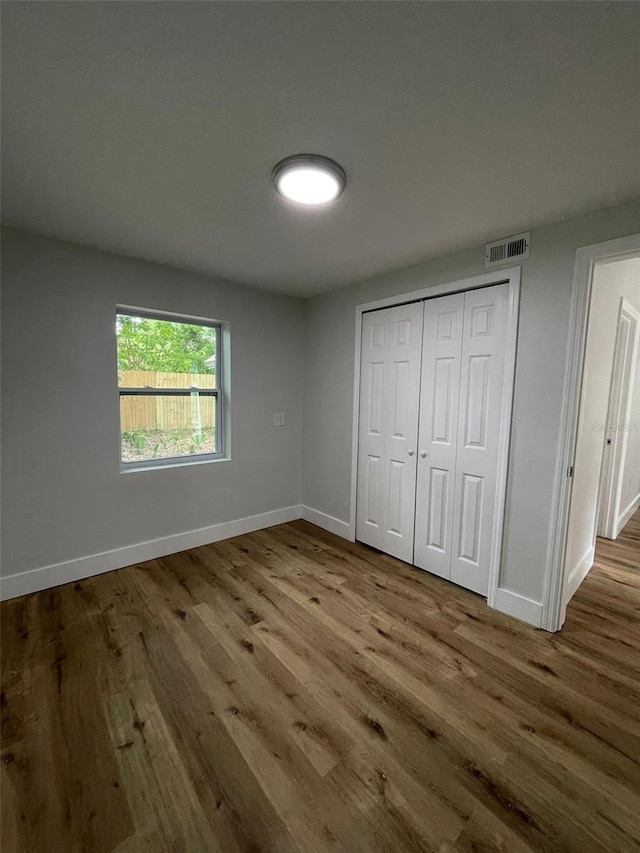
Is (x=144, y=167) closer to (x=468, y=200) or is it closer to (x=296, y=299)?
(x=468, y=200)

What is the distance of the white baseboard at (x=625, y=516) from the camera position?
3.67 m

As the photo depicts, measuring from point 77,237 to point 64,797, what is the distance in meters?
2.88

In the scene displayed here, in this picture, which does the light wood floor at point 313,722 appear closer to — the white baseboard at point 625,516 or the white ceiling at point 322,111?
the white baseboard at point 625,516

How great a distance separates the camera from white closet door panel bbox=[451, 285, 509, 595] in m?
2.32

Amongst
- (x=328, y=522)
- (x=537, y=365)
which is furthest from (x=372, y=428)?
(x=537, y=365)

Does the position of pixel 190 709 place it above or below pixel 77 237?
below

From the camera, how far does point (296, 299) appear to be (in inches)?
145

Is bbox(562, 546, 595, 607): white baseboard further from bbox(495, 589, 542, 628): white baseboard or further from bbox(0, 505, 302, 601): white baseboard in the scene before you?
bbox(0, 505, 302, 601): white baseboard

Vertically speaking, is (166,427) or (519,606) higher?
(166,427)

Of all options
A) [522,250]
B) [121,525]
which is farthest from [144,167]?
[121,525]

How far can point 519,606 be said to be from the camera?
7.29 ft

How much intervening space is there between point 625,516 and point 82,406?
5575mm

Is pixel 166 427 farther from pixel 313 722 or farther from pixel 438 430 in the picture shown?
pixel 313 722

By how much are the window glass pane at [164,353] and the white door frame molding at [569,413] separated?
2773 millimetres
